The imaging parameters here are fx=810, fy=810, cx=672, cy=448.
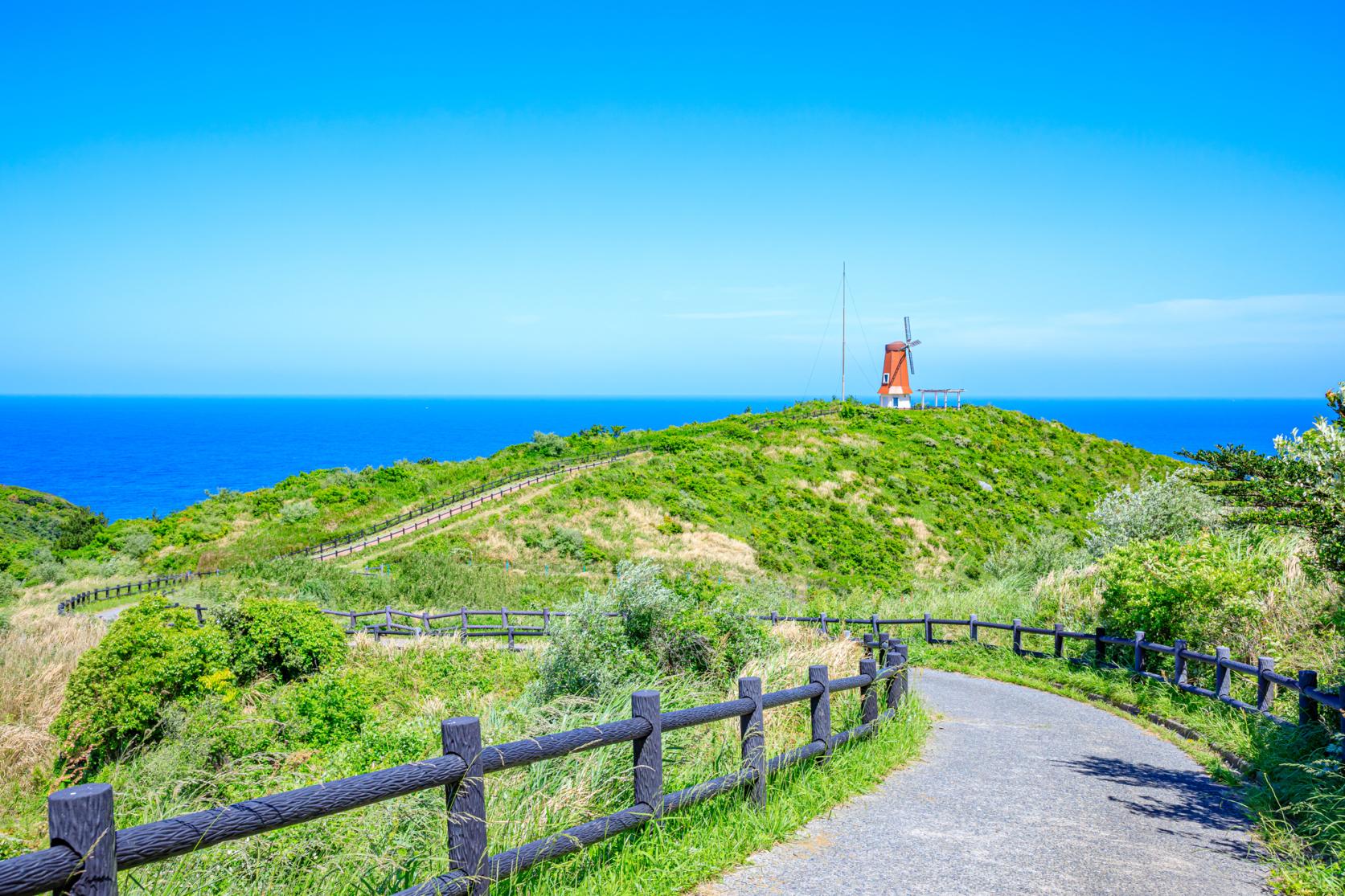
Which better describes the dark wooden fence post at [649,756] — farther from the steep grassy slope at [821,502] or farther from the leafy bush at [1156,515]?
the steep grassy slope at [821,502]

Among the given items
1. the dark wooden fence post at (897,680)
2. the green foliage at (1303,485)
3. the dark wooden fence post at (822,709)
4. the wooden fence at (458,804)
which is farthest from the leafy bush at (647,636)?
the green foliage at (1303,485)

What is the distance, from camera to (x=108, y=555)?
127 ft

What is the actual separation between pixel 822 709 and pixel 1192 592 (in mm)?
8382

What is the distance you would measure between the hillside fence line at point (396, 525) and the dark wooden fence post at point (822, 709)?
25.7 meters

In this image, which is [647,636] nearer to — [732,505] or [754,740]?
[754,740]

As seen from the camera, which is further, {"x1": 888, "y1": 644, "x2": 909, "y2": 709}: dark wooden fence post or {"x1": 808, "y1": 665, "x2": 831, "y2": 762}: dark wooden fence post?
{"x1": 888, "y1": 644, "x2": 909, "y2": 709}: dark wooden fence post

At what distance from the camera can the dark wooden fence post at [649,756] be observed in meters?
5.17

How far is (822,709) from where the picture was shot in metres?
7.20

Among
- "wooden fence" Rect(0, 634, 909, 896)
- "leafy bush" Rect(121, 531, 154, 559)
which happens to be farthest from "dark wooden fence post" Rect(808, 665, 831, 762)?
"leafy bush" Rect(121, 531, 154, 559)

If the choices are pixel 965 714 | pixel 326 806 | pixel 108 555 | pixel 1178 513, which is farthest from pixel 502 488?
pixel 326 806

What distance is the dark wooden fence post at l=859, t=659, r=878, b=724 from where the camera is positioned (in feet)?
28.1

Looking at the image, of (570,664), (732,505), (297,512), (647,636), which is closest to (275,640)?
(570,664)

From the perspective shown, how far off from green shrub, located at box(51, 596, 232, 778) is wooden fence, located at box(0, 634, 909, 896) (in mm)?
9139

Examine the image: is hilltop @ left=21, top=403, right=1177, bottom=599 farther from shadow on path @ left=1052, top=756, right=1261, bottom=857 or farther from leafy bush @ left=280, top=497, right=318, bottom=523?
shadow on path @ left=1052, top=756, right=1261, bottom=857
